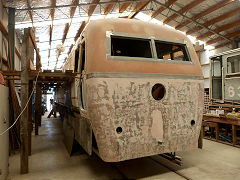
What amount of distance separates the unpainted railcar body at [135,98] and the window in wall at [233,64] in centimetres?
429

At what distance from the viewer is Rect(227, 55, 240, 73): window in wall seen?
7.08 m

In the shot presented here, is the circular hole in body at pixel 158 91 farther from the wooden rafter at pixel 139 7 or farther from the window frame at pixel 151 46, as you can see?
the wooden rafter at pixel 139 7

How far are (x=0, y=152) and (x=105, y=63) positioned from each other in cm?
225

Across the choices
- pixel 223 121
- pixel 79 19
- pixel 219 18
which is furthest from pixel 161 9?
pixel 223 121

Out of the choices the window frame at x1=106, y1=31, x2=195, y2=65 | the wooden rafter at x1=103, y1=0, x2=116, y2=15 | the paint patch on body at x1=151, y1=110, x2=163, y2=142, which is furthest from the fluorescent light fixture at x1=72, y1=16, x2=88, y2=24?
the paint patch on body at x1=151, y1=110, x2=163, y2=142

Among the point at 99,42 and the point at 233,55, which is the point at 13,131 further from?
the point at 233,55

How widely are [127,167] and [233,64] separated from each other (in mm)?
5924

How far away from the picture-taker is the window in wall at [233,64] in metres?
7.08

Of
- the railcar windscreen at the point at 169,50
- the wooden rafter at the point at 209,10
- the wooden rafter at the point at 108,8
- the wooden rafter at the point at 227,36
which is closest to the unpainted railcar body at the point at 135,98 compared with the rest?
the railcar windscreen at the point at 169,50

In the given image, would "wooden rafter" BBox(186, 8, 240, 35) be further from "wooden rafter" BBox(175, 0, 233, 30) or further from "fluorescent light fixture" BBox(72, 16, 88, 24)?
"fluorescent light fixture" BBox(72, 16, 88, 24)

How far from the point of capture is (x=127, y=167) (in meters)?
4.15

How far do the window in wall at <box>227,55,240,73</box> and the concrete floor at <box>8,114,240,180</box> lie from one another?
3223 mm

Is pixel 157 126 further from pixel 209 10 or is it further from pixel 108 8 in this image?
pixel 209 10

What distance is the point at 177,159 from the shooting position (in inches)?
170
